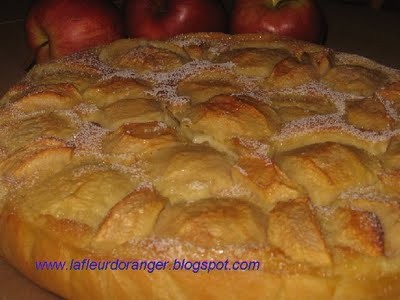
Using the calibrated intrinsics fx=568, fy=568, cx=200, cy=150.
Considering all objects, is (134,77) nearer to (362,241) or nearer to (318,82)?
(318,82)

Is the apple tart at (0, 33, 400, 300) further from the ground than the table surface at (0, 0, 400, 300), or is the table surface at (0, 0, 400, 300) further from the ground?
the apple tart at (0, 33, 400, 300)

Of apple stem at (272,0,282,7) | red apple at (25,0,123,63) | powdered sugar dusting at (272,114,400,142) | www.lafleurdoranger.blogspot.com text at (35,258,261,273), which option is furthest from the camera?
apple stem at (272,0,282,7)

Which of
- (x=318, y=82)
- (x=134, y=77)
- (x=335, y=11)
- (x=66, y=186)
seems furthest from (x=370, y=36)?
(x=66, y=186)

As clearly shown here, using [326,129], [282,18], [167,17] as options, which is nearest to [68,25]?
[167,17]

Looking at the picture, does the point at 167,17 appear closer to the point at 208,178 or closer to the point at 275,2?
the point at 275,2

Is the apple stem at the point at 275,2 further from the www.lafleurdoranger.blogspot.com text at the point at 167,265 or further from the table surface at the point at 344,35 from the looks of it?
the www.lafleurdoranger.blogspot.com text at the point at 167,265

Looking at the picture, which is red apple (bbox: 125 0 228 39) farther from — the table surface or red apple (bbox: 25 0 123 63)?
the table surface

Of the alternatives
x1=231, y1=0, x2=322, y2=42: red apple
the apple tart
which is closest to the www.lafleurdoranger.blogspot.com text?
the apple tart
